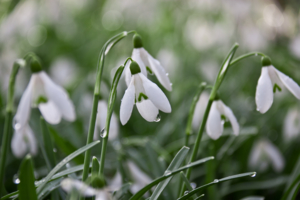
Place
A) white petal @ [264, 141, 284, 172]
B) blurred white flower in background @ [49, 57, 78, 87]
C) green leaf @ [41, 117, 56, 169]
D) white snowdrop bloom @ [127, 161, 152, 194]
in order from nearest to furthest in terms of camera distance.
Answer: green leaf @ [41, 117, 56, 169] < white snowdrop bloom @ [127, 161, 152, 194] < white petal @ [264, 141, 284, 172] < blurred white flower in background @ [49, 57, 78, 87]

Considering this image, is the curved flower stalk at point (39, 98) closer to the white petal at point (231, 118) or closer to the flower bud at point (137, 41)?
the flower bud at point (137, 41)

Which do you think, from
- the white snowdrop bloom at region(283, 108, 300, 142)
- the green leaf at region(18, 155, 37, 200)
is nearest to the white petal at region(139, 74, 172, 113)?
the green leaf at region(18, 155, 37, 200)

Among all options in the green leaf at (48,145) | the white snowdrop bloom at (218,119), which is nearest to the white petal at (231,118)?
the white snowdrop bloom at (218,119)

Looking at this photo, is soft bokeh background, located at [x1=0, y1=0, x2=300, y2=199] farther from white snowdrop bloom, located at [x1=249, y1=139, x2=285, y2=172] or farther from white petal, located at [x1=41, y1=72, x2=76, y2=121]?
white petal, located at [x1=41, y1=72, x2=76, y2=121]

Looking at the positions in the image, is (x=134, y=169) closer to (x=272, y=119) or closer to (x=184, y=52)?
(x=272, y=119)

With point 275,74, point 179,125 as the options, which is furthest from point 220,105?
point 179,125

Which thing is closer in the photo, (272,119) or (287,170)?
(287,170)

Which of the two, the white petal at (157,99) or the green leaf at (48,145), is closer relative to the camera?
the white petal at (157,99)
